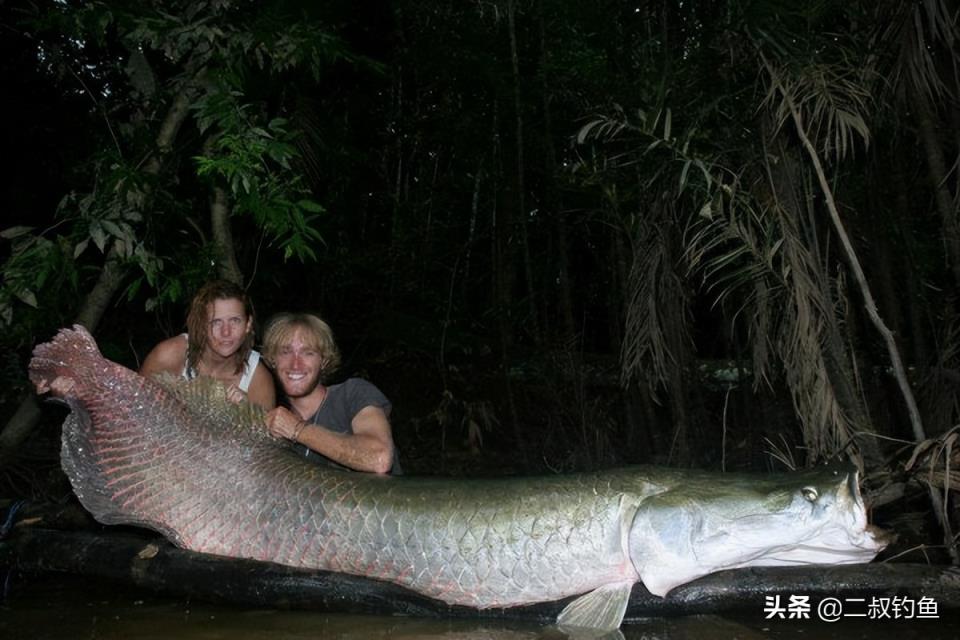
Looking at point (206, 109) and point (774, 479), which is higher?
point (206, 109)

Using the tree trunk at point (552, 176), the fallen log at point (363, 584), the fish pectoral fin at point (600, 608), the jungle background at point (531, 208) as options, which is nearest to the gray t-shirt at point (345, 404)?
the fallen log at point (363, 584)

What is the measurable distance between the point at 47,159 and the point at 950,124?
299 inches

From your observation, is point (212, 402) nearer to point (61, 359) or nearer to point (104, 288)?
point (61, 359)

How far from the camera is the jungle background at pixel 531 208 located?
5.03 m

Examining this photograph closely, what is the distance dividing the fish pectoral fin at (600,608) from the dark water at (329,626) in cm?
9

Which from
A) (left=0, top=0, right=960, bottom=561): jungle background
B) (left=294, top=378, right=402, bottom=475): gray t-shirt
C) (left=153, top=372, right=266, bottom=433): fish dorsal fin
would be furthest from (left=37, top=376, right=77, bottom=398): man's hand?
(left=0, top=0, right=960, bottom=561): jungle background

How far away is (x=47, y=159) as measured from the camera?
8.05 m

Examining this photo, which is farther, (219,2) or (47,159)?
(47,159)

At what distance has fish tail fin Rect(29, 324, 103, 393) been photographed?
3855 millimetres

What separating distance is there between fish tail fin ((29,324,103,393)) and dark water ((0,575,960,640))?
1037mm

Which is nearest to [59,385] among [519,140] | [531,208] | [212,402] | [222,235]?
[212,402]

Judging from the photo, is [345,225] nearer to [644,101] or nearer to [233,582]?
[644,101]

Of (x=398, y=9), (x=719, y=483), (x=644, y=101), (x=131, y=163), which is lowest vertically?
(x=719, y=483)

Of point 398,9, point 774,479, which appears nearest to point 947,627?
point 774,479
